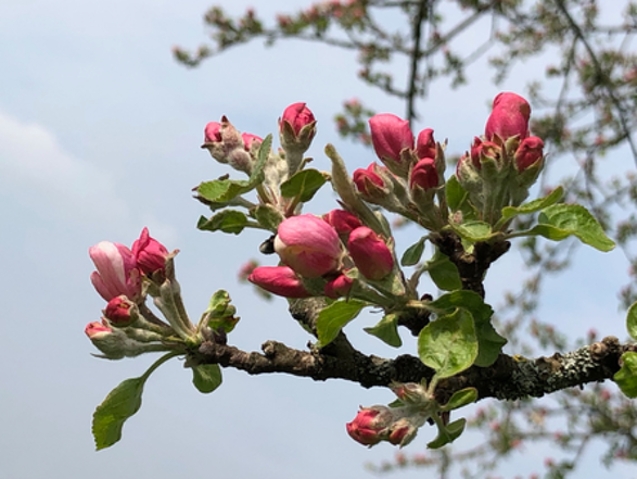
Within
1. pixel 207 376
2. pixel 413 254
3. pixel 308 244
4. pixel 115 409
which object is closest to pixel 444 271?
pixel 413 254

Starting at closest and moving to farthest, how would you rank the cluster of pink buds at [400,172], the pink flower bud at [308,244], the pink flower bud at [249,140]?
the pink flower bud at [308,244]
the cluster of pink buds at [400,172]
the pink flower bud at [249,140]

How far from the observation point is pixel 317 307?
104cm

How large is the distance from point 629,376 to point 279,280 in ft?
1.50

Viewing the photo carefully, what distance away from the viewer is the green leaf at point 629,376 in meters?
0.86

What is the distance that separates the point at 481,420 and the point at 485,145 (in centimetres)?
534

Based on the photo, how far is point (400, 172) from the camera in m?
0.92

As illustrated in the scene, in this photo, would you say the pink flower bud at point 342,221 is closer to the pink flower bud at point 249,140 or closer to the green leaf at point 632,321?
the pink flower bud at point 249,140

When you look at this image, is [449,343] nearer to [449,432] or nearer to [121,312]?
[449,432]

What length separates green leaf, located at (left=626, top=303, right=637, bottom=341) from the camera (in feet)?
3.02

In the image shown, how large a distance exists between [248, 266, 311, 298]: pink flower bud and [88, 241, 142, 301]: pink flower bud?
182 mm

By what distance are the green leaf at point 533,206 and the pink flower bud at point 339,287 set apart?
204mm

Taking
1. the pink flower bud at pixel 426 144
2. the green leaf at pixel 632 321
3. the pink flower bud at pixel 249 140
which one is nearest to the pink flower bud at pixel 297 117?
the pink flower bud at pixel 249 140

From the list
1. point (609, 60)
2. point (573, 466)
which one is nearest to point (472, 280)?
point (573, 466)

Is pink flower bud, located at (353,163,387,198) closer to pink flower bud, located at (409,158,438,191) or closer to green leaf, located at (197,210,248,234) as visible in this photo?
pink flower bud, located at (409,158,438,191)
